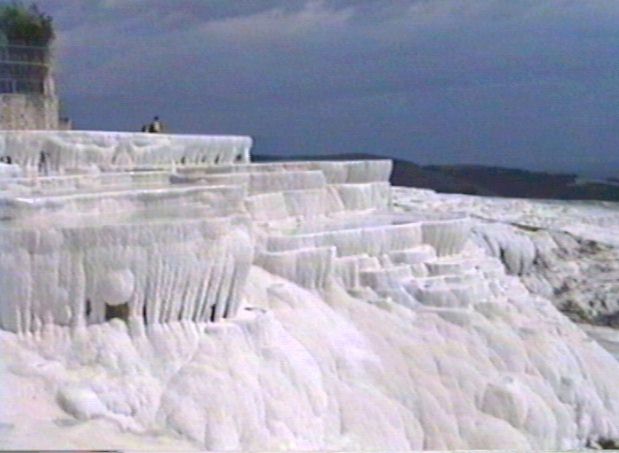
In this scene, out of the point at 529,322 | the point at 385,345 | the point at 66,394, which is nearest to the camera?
the point at 66,394

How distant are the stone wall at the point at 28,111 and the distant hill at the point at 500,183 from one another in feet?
12.0

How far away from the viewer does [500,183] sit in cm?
1475

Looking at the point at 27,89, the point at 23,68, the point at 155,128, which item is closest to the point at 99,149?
the point at 155,128

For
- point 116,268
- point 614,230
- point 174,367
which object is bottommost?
point 614,230

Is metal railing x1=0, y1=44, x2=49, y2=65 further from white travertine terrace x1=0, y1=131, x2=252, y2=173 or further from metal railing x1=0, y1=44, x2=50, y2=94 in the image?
white travertine terrace x1=0, y1=131, x2=252, y2=173

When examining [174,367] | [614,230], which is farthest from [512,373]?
[614,230]

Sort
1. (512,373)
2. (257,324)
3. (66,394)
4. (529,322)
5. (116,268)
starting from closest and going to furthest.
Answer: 1. (66,394)
2. (116,268)
3. (257,324)
4. (512,373)
5. (529,322)

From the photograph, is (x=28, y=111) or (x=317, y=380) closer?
(x=317, y=380)

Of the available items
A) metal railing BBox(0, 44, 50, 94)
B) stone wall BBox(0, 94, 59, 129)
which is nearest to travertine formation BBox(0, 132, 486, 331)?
stone wall BBox(0, 94, 59, 129)

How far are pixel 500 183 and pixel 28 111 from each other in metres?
6.30

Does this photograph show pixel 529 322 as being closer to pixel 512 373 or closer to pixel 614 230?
pixel 512 373

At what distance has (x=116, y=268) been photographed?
5402 mm

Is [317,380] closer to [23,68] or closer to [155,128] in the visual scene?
[155,128]

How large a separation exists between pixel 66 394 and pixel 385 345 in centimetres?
283
